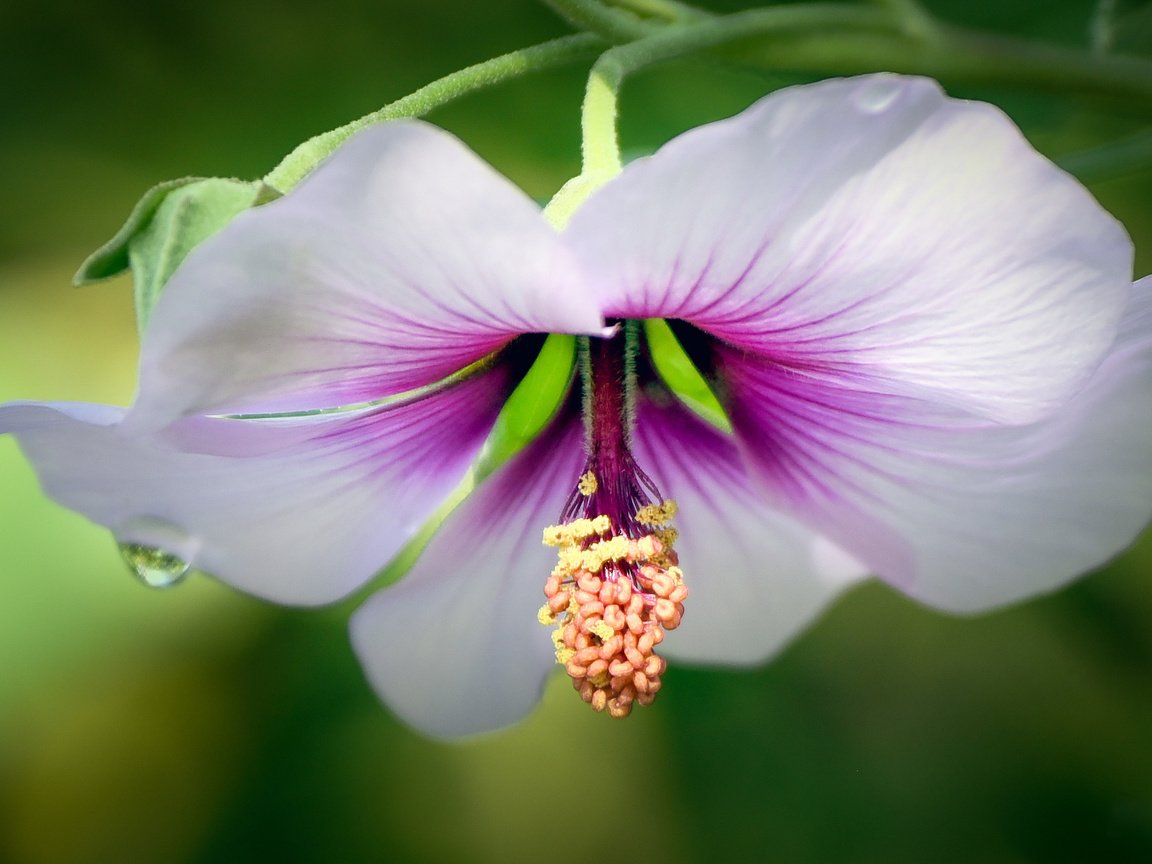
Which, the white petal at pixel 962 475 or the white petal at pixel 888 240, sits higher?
the white petal at pixel 888 240

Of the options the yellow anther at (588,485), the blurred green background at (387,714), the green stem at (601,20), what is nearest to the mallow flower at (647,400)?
the yellow anther at (588,485)

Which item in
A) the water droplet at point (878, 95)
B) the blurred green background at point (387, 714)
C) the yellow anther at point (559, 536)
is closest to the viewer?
the water droplet at point (878, 95)

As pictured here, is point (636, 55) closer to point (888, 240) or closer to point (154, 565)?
point (888, 240)

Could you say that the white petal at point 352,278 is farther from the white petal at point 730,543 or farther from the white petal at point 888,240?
the white petal at point 730,543

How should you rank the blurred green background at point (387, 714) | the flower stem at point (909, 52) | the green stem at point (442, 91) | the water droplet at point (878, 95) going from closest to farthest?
the water droplet at point (878, 95)
the green stem at point (442, 91)
the flower stem at point (909, 52)
the blurred green background at point (387, 714)

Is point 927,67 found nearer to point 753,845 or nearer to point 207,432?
point 207,432

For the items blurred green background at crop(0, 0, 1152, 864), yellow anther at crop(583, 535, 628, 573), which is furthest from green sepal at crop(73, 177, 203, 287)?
blurred green background at crop(0, 0, 1152, 864)
